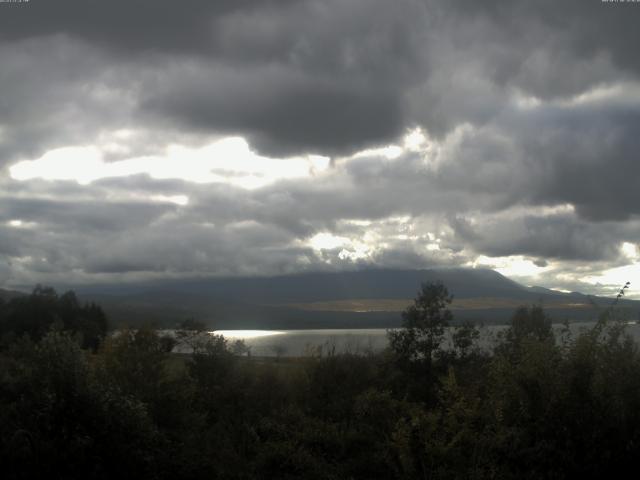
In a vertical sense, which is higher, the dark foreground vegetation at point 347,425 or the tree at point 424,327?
the tree at point 424,327

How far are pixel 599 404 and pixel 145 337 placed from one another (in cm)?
3280

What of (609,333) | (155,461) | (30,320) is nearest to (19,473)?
(155,461)

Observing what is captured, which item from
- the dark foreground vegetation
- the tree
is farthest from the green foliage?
the tree

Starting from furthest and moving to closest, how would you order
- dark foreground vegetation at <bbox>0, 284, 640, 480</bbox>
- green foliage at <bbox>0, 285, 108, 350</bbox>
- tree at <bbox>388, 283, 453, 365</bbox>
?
1. green foliage at <bbox>0, 285, 108, 350</bbox>
2. tree at <bbox>388, 283, 453, 365</bbox>
3. dark foreground vegetation at <bbox>0, 284, 640, 480</bbox>

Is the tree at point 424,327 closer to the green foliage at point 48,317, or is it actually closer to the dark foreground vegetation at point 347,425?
the dark foreground vegetation at point 347,425

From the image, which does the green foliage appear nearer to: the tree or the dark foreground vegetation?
the dark foreground vegetation

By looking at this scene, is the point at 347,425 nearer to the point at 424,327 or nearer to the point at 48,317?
the point at 424,327

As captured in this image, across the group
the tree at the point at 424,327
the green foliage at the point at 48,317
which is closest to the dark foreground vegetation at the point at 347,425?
the tree at the point at 424,327

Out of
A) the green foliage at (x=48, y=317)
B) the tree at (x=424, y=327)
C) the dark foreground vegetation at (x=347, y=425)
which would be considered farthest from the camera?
the green foliage at (x=48, y=317)

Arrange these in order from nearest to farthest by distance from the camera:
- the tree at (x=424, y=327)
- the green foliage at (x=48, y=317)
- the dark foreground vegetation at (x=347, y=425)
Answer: the dark foreground vegetation at (x=347, y=425), the tree at (x=424, y=327), the green foliage at (x=48, y=317)

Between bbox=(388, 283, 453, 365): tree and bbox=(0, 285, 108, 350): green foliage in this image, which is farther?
bbox=(0, 285, 108, 350): green foliage

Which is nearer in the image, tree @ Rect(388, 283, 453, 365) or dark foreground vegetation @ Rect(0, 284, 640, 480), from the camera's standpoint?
dark foreground vegetation @ Rect(0, 284, 640, 480)

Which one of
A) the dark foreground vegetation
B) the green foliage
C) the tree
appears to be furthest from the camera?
the green foliage

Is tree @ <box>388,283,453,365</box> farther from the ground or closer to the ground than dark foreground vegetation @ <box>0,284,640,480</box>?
farther from the ground
